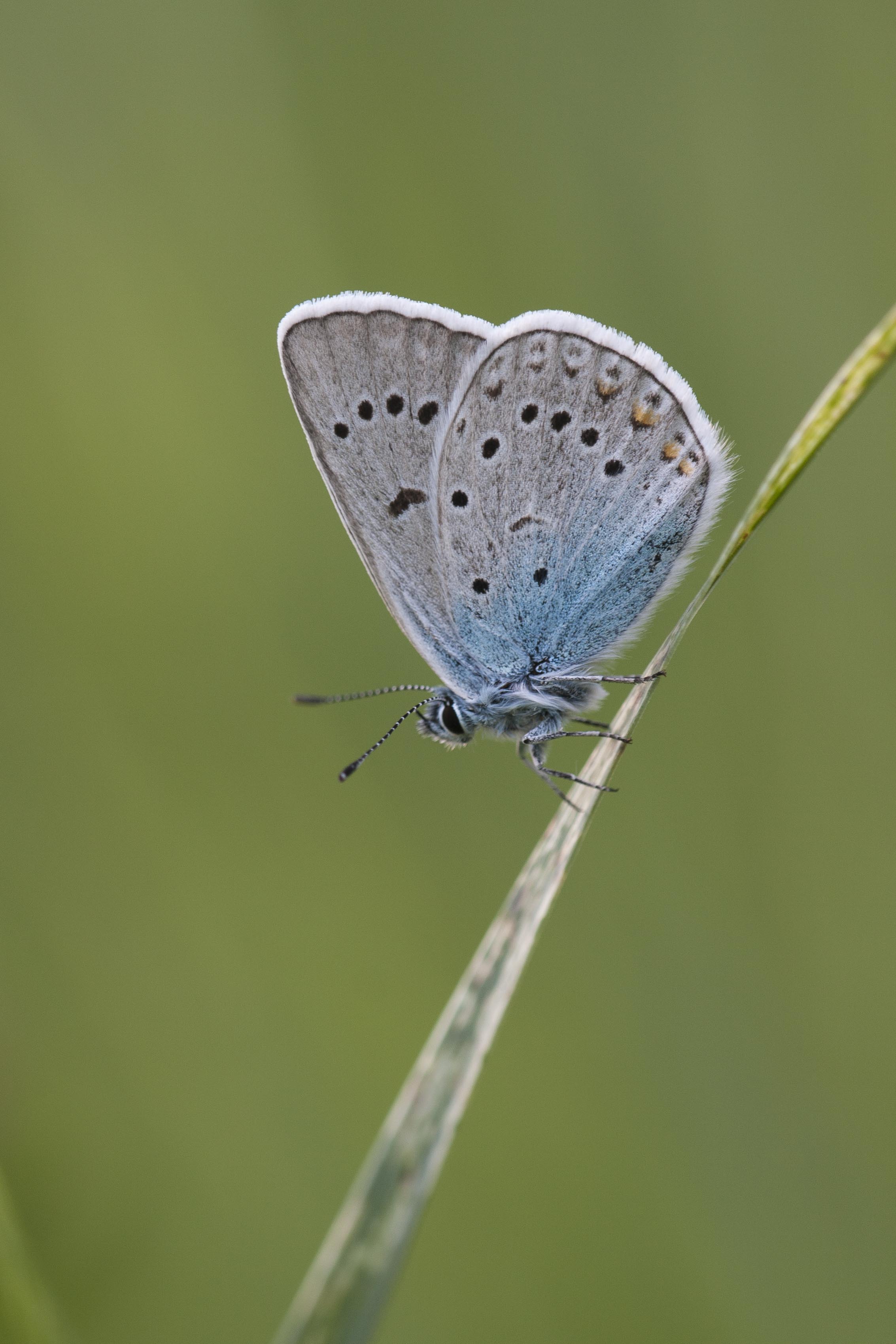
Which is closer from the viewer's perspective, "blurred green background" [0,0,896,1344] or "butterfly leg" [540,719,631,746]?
"butterfly leg" [540,719,631,746]

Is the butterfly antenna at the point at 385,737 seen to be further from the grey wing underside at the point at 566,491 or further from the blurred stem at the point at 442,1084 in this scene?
the blurred stem at the point at 442,1084

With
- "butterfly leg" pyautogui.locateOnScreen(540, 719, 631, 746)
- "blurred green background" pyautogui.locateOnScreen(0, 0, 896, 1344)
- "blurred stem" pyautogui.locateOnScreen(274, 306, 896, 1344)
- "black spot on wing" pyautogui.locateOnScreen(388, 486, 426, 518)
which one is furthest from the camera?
"black spot on wing" pyautogui.locateOnScreen(388, 486, 426, 518)

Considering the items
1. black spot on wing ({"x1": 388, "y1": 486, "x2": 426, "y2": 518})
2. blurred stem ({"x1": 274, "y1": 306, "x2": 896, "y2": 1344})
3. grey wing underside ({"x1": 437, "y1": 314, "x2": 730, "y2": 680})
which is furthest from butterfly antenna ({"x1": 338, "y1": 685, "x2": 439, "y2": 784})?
blurred stem ({"x1": 274, "y1": 306, "x2": 896, "y2": 1344})

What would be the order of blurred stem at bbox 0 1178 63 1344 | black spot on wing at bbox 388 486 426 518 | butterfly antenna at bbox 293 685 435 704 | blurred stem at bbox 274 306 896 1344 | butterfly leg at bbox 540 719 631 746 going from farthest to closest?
black spot on wing at bbox 388 486 426 518
butterfly antenna at bbox 293 685 435 704
butterfly leg at bbox 540 719 631 746
blurred stem at bbox 0 1178 63 1344
blurred stem at bbox 274 306 896 1344

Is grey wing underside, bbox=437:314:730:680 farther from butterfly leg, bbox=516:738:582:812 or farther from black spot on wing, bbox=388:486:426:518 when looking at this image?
butterfly leg, bbox=516:738:582:812

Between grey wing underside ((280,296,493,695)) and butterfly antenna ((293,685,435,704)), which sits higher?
grey wing underside ((280,296,493,695))

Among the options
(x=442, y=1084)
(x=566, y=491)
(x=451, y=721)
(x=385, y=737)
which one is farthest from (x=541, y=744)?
(x=442, y=1084)

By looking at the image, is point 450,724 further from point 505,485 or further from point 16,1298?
point 16,1298

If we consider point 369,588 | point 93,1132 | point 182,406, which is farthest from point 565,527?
point 93,1132

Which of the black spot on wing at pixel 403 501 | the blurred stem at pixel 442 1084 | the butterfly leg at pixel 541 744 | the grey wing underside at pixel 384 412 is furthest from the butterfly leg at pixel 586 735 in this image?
the black spot on wing at pixel 403 501
